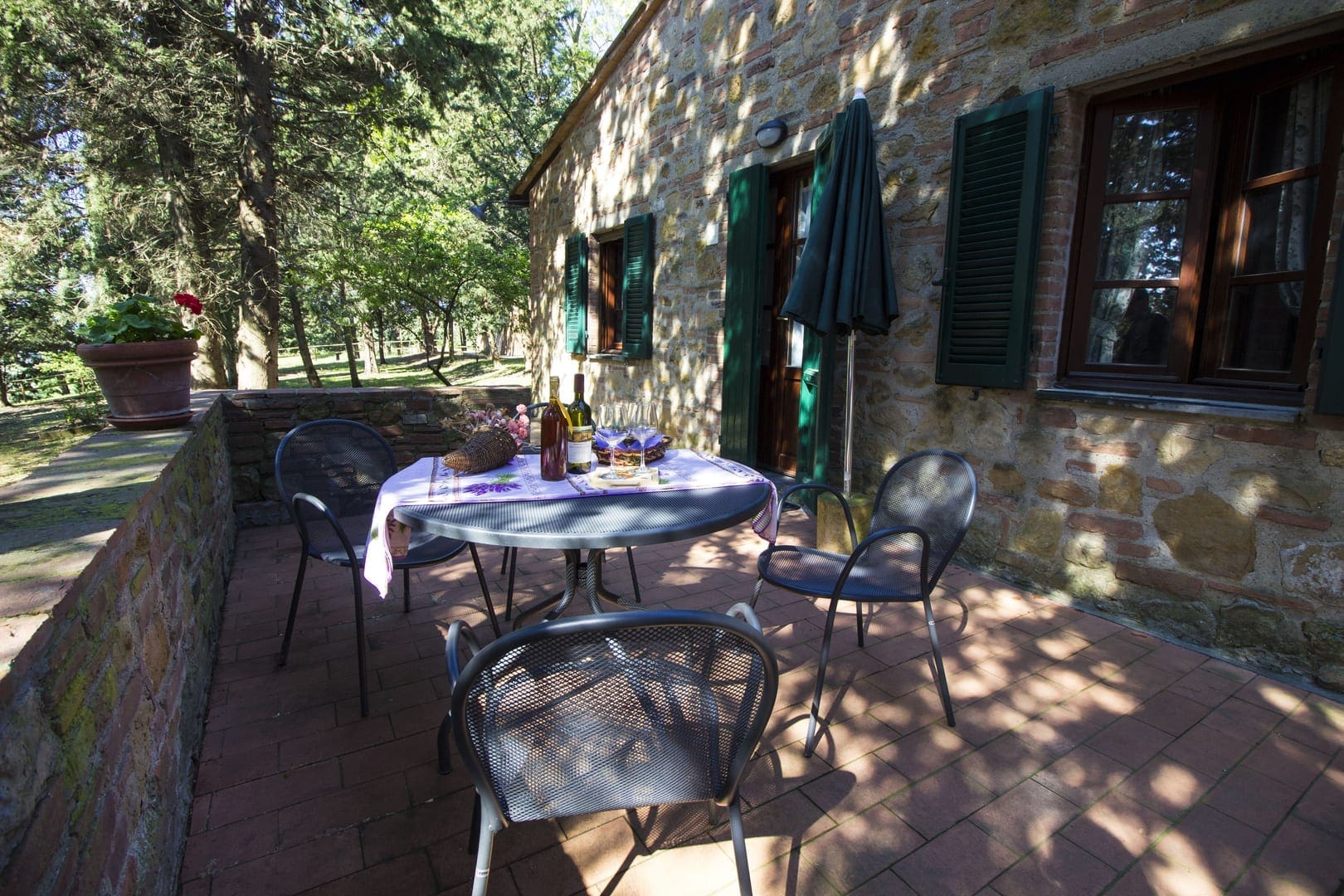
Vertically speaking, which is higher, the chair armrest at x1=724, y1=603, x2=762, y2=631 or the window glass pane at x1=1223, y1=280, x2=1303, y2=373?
the window glass pane at x1=1223, y1=280, x2=1303, y2=373

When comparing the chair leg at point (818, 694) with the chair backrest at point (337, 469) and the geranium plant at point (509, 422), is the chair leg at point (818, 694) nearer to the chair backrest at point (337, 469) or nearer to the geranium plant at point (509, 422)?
the geranium plant at point (509, 422)

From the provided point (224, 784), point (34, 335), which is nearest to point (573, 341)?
point (224, 784)

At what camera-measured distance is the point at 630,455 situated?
217 cm

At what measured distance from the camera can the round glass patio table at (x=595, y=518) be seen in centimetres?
163

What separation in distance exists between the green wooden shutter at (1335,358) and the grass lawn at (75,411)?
3.91 m

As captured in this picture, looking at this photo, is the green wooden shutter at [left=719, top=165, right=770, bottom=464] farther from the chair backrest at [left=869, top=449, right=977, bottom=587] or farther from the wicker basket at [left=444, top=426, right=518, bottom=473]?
the wicker basket at [left=444, top=426, right=518, bottom=473]

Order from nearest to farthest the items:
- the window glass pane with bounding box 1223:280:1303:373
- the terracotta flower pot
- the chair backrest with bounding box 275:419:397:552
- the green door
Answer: the terracotta flower pot → the window glass pane with bounding box 1223:280:1303:373 → the chair backrest with bounding box 275:419:397:552 → the green door

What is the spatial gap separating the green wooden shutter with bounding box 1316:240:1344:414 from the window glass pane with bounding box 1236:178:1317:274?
35 cm

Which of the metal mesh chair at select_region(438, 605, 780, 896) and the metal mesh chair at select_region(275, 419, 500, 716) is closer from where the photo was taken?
the metal mesh chair at select_region(438, 605, 780, 896)


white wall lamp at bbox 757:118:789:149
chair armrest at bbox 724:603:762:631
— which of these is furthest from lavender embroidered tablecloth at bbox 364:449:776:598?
white wall lamp at bbox 757:118:789:149

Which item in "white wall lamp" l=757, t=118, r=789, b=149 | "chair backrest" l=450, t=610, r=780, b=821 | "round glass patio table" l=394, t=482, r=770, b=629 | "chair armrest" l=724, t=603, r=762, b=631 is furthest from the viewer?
"white wall lamp" l=757, t=118, r=789, b=149

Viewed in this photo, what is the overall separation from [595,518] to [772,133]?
3469mm

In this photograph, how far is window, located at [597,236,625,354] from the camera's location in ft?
22.4

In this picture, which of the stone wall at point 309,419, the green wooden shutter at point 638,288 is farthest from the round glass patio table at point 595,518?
the green wooden shutter at point 638,288
